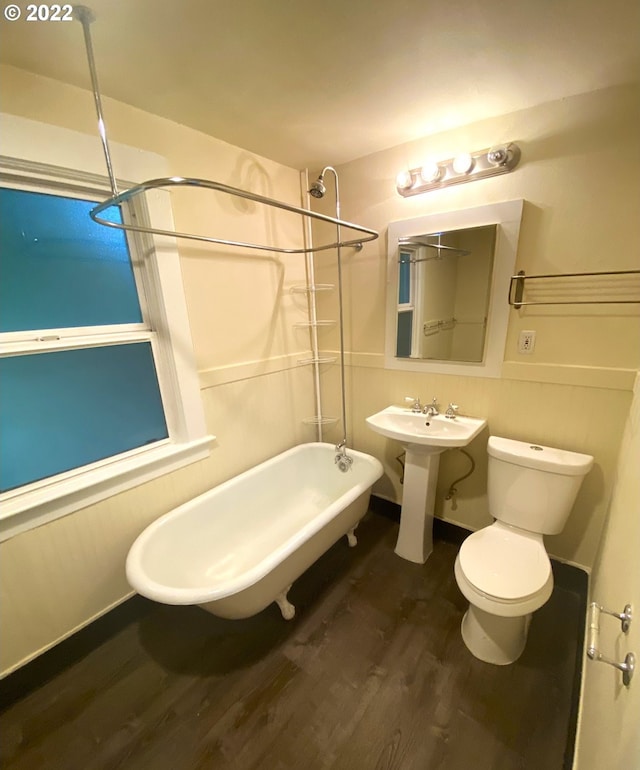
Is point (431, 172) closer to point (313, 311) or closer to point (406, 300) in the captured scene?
point (406, 300)

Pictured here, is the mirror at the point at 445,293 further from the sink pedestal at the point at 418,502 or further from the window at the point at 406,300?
the sink pedestal at the point at 418,502

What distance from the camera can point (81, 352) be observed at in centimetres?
137

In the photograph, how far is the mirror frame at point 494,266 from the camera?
1.52 m

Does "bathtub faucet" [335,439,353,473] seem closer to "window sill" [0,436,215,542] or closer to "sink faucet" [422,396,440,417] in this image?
"sink faucet" [422,396,440,417]

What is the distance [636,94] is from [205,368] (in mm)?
2180

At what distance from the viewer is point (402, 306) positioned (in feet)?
6.31

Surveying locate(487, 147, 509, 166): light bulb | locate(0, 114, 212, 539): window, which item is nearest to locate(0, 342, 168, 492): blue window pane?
locate(0, 114, 212, 539): window

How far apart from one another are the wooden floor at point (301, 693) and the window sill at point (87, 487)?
2.05 ft

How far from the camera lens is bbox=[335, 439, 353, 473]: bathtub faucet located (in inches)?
82.6

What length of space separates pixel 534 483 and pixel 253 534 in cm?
155

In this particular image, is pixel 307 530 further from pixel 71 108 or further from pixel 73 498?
pixel 71 108

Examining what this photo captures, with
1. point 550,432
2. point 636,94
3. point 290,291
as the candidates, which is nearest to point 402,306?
point 290,291

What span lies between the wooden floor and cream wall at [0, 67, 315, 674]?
0.72ft

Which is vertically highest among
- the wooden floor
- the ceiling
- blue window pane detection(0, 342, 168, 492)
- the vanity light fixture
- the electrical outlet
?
the ceiling
